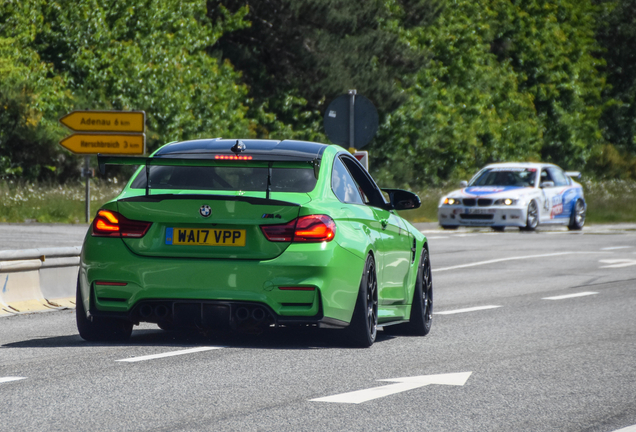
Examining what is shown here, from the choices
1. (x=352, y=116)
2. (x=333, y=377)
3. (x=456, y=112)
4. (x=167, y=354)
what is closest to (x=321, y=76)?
(x=456, y=112)

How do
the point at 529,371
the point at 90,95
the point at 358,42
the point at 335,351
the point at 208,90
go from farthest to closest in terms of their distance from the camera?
the point at 358,42
the point at 208,90
the point at 90,95
the point at 335,351
the point at 529,371

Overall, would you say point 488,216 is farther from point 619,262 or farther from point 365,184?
point 365,184

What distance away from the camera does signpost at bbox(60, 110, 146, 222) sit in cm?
2186

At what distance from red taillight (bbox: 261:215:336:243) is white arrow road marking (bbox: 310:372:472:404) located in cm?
124

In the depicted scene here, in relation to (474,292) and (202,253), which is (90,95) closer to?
(474,292)

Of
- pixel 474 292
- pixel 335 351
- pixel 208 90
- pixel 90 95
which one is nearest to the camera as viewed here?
pixel 335 351

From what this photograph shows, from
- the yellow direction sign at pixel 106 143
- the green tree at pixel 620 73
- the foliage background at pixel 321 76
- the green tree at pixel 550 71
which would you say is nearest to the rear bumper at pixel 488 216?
the yellow direction sign at pixel 106 143

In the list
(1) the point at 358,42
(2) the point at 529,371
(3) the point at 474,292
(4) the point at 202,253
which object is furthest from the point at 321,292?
(1) the point at 358,42

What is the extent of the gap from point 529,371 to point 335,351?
1.43m

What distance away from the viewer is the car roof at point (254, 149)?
862 cm

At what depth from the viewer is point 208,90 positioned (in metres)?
45.1

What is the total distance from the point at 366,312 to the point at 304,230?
813 millimetres

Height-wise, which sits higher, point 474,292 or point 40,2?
point 40,2

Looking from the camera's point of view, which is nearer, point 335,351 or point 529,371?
point 529,371
